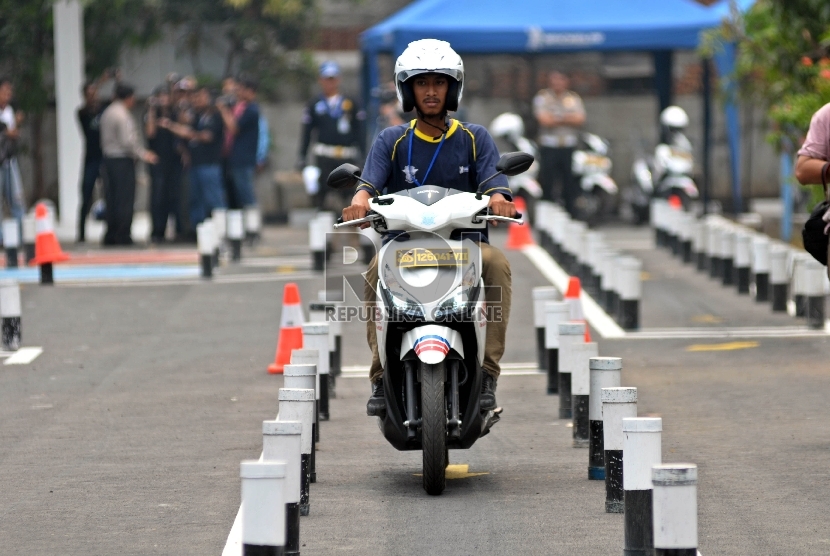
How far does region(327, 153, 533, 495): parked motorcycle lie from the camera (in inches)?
302

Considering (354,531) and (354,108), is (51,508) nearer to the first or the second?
(354,531)

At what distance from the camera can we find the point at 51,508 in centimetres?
762

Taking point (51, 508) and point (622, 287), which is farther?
point (622, 287)

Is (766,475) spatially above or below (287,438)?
below

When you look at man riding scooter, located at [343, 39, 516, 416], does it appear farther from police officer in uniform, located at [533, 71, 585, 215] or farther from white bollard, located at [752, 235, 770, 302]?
police officer in uniform, located at [533, 71, 585, 215]

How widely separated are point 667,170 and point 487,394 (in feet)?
59.4

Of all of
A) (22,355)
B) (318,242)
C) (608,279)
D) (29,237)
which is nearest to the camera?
(22,355)

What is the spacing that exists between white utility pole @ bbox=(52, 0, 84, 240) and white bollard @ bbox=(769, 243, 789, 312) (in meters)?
12.8

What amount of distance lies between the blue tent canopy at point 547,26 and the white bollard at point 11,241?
7.23m

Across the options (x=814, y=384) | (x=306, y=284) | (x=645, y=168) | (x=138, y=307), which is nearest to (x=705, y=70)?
(x=645, y=168)

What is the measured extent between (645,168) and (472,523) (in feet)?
65.5

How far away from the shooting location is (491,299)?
26.8ft

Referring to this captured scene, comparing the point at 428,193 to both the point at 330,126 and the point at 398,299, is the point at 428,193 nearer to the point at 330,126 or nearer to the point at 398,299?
the point at 398,299

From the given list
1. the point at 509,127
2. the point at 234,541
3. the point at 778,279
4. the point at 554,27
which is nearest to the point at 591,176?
the point at 509,127
